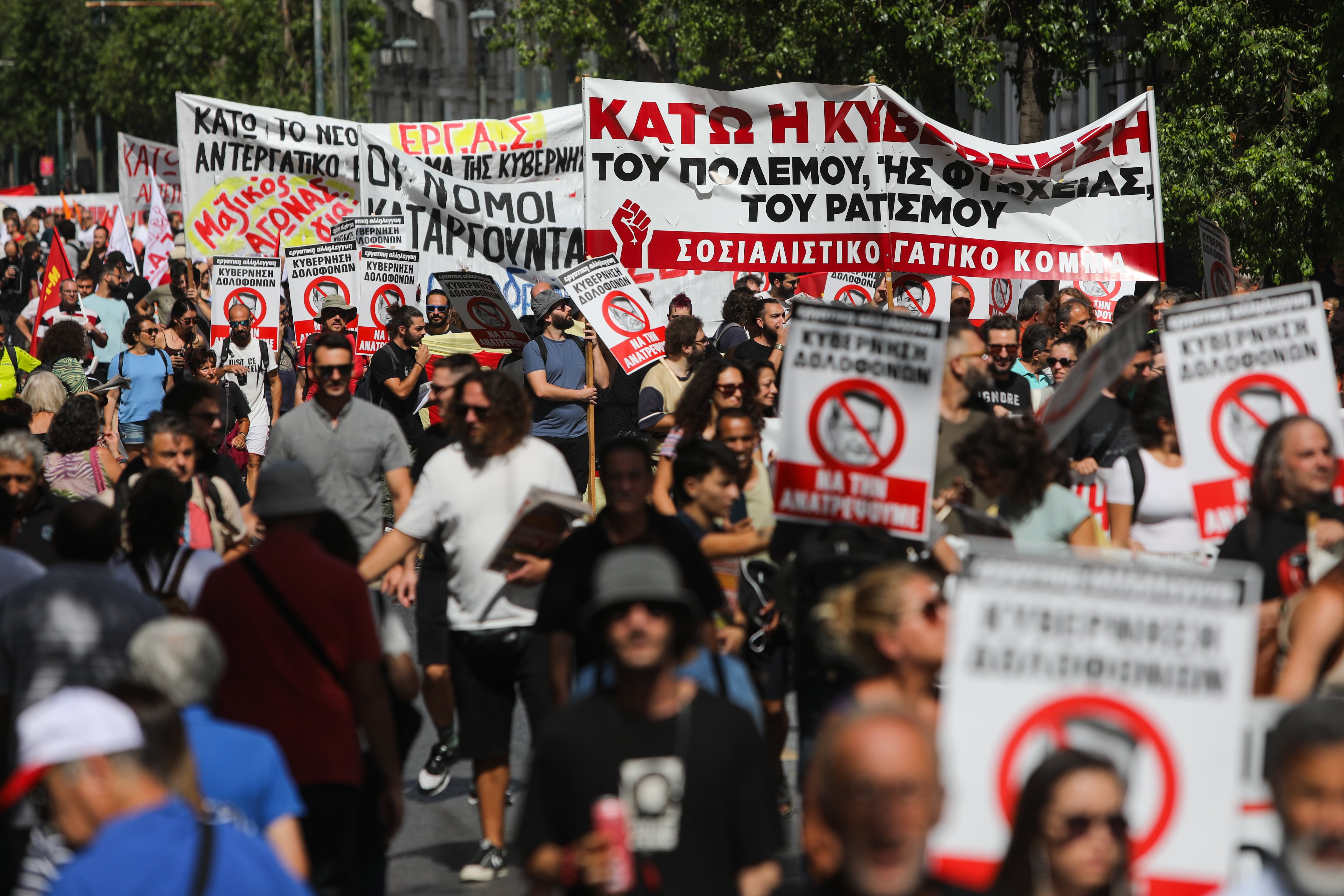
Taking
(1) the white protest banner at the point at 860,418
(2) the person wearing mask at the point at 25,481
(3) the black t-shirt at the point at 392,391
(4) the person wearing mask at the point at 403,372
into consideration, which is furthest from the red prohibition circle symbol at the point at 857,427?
(3) the black t-shirt at the point at 392,391

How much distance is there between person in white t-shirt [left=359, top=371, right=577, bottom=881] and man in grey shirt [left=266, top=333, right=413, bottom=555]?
129 centimetres

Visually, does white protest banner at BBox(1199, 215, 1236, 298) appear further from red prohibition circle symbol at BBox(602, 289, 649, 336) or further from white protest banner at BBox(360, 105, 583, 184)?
white protest banner at BBox(360, 105, 583, 184)

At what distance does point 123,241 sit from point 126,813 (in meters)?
22.3

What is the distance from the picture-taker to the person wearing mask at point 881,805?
3.04 m

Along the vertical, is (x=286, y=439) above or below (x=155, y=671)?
above

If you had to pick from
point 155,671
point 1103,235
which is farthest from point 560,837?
point 1103,235

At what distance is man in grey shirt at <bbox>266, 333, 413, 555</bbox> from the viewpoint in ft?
25.8

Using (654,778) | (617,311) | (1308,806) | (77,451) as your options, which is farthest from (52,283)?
(1308,806)

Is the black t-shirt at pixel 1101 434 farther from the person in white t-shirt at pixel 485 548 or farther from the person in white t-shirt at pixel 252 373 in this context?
the person in white t-shirt at pixel 252 373

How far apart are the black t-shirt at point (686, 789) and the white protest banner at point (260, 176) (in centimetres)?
1432

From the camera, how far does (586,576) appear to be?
539cm

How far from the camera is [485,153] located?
15.8 meters

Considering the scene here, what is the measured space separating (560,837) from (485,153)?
12.5m

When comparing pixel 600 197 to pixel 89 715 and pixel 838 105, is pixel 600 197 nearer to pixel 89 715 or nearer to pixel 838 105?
pixel 838 105
